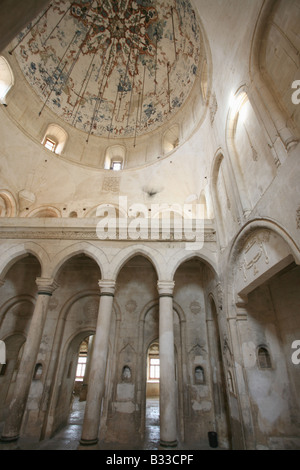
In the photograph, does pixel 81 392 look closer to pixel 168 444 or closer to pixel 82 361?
pixel 82 361

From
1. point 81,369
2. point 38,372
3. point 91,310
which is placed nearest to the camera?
point 38,372

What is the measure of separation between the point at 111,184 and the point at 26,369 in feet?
30.9

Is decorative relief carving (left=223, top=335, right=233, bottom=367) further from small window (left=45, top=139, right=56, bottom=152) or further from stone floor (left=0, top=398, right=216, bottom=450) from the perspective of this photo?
small window (left=45, top=139, right=56, bottom=152)

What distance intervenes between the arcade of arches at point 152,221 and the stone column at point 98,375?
0.03 metres

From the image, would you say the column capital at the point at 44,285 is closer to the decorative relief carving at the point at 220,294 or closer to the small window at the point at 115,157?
the decorative relief carving at the point at 220,294

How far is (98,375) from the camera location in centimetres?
642

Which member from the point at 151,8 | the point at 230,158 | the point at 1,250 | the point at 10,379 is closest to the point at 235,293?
the point at 230,158

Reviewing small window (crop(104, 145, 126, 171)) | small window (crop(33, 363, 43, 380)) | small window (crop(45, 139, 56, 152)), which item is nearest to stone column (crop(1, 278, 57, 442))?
small window (crop(33, 363, 43, 380))

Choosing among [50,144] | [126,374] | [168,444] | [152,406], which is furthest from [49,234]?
[152,406]

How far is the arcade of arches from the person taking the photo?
5277 mm

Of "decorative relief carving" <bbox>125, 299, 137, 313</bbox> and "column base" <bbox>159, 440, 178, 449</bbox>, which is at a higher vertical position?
"decorative relief carving" <bbox>125, 299, 137, 313</bbox>

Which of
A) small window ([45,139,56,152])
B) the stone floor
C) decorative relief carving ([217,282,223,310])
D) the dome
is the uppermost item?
the dome

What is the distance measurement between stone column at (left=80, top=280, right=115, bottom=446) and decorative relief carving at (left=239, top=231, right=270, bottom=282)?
13.1 feet

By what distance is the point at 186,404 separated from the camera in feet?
26.6
